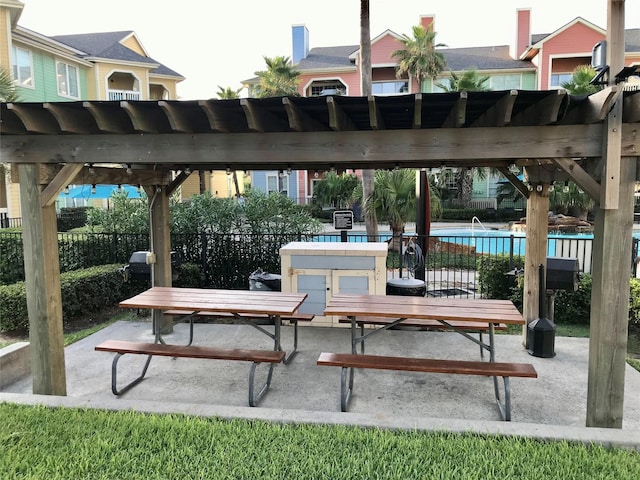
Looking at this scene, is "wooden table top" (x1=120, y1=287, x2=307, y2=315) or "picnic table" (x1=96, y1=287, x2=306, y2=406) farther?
"wooden table top" (x1=120, y1=287, x2=307, y2=315)

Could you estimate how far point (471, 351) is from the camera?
5422mm

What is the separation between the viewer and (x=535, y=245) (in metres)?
5.38

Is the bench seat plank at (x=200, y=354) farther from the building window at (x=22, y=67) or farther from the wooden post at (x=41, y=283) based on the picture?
the building window at (x=22, y=67)

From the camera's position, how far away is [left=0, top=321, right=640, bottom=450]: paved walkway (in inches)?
134

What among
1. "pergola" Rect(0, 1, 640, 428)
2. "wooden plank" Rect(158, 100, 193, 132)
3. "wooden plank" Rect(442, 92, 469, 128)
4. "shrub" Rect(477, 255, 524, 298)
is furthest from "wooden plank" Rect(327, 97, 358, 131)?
"shrub" Rect(477, 255, 524, 298)

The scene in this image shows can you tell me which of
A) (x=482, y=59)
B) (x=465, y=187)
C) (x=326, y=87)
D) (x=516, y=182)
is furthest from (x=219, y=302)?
(x=482, y=59)

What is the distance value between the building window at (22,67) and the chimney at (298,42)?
1659 cm

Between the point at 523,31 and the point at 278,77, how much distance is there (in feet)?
50.3

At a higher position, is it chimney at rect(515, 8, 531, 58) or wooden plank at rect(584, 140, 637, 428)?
chimney at rect(515, 8, 531, 58)

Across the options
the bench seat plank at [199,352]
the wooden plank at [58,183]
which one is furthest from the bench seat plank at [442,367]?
the wooden plank at [58,183]

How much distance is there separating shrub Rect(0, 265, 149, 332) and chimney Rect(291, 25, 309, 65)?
26637mm

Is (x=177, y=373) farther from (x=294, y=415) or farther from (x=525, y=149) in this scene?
(x=525, y=149)

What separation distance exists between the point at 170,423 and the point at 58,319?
62.6 inches

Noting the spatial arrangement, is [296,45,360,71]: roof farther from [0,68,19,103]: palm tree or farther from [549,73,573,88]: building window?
[0,68,19,103]: palm tree
